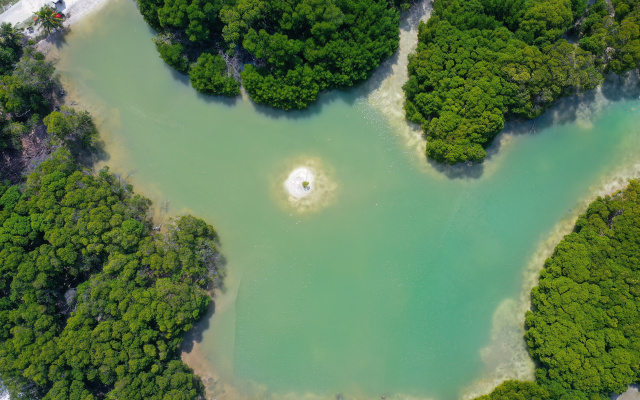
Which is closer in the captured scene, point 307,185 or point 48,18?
point 48,18

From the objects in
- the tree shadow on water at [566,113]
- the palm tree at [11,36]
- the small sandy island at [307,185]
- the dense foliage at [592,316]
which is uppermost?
the palm tree at [11,36]

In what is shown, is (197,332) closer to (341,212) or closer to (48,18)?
(341,212)

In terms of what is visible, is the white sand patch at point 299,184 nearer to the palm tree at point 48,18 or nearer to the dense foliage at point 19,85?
the dense foliage at point 19,85

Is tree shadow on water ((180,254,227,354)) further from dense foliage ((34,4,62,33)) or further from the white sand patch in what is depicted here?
dense foliage ((34,4,62,33))

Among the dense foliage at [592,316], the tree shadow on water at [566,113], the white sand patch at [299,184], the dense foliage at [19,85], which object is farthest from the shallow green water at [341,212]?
the dense foliage at [592,316]

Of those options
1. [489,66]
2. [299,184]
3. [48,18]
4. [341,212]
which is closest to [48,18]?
[48,18]
